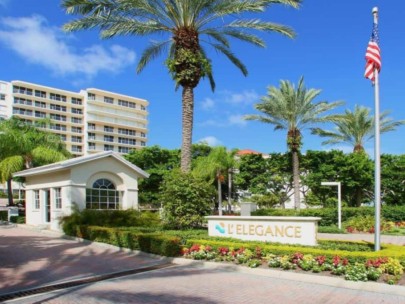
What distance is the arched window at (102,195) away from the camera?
77.2 feet

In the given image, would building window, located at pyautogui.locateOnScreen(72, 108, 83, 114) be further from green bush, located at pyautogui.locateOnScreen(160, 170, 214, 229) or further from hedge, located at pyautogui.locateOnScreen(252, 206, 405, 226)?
green bush, located at pyautogui.locateOnScreen(160, 170, 214, 229)

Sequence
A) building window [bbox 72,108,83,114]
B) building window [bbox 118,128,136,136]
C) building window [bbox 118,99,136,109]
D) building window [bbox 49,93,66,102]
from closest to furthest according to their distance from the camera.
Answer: building window [bbox 49,93,66,102] < building window [bbox 72,108,83,114] < building window [bbox 118,128,136,136] < building window [bbox 118,99,136,109]

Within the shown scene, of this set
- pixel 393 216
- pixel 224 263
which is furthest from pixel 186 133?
pixel 393 216

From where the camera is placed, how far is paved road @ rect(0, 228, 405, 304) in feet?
29.2

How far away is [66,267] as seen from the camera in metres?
12.7

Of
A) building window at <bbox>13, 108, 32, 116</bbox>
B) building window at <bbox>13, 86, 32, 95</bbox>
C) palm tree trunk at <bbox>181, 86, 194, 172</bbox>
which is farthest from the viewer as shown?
building window at <bbox>13, 86, 32, 95</bbox>

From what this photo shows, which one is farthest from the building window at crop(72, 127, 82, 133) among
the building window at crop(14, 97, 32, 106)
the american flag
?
the american flag

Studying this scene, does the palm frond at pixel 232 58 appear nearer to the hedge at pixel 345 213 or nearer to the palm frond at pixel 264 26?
the palm frond at pixel 264 26

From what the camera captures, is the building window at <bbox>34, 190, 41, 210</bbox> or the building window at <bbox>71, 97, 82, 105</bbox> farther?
the building window at <bbox>71, 97, 82, 105</bbox>

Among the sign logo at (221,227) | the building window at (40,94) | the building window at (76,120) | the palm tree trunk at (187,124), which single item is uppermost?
the building window at (40,94)

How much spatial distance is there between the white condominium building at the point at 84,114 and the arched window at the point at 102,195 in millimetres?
77363

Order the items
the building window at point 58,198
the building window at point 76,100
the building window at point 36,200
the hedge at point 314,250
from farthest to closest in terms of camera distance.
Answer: the building window at point 76,100, the building window at point 36,200, the building window at point 58,198, the hedge at point 314,250

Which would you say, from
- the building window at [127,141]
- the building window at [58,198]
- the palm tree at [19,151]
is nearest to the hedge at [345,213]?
the building window at [58,198]

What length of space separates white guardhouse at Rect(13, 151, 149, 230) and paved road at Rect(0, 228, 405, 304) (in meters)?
8.03
